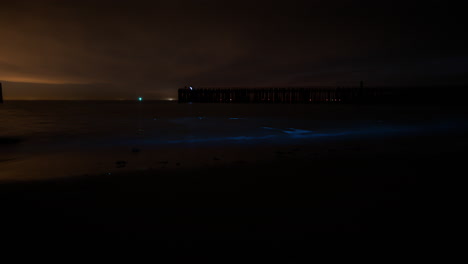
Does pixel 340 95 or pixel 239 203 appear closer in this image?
pixel 239 203

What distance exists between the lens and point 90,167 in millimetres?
5488

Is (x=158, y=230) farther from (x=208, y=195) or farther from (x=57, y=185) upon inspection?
(x=57, y=185)

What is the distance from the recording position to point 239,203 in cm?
336

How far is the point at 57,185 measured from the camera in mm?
4180

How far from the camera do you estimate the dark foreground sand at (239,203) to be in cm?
267

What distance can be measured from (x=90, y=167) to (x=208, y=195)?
10.1 ft

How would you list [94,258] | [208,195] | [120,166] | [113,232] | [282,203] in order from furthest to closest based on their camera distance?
[120,166] → [208,195] → [282,203] → [113,232] → [94,258]

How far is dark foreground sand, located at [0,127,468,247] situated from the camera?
105 inches

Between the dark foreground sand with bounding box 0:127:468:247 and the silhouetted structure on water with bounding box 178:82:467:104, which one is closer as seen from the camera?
the dark foreground sand with bounding box 0:127:468:247

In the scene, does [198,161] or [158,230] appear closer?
[158,230]

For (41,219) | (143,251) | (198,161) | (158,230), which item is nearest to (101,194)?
(41,219)

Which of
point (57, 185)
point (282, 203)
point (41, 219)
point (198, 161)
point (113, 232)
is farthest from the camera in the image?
point (198, 161)

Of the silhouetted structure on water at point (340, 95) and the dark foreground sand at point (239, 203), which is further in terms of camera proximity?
the silhouetted structure on water at point (340, 95)

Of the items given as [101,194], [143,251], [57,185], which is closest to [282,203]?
[143,251]
